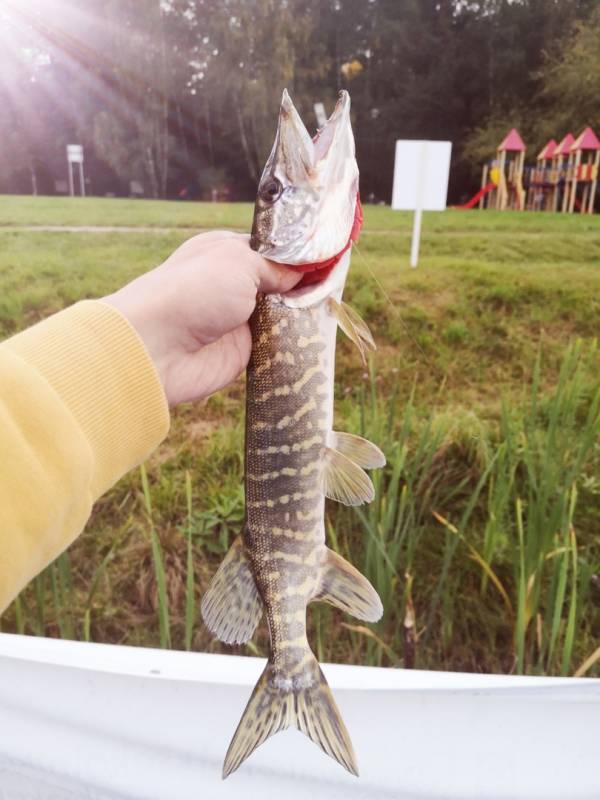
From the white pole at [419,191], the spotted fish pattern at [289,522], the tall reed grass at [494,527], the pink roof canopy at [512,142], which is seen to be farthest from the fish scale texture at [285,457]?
the pink roof canopy at [512,142]

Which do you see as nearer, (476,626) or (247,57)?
(476,626)

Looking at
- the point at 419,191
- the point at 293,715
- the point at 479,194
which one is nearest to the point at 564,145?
the point at 479,194

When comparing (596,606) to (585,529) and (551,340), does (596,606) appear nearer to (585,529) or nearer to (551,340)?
(585,529)

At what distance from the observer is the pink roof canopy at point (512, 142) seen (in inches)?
46.7

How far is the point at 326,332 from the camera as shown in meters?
0.46

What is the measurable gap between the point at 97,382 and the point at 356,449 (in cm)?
18

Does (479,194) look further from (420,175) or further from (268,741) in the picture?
(268,741)

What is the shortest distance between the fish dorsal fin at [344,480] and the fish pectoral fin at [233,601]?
74 millimetres

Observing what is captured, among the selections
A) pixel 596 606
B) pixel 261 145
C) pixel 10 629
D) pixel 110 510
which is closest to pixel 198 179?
pixel 261 145

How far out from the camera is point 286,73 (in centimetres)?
114

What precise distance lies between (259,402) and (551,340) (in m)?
0.88

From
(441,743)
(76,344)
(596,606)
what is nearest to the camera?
(76,344)

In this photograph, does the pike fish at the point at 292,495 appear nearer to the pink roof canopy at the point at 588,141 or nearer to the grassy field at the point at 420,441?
the grassy field at the point at 420,441

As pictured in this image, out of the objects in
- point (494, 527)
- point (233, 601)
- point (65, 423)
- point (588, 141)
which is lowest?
point (494, 527)
